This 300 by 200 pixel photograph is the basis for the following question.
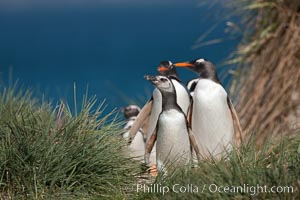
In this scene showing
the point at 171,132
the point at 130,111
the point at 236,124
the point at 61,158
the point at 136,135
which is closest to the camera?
the point at 61,158

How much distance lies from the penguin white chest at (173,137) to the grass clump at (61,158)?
239 millimetres

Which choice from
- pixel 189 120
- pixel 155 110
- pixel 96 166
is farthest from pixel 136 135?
pixel 96 166

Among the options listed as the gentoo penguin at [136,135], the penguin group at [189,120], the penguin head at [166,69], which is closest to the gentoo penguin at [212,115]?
the penguin group at [189,120]

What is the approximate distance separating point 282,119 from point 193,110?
2.57 metres

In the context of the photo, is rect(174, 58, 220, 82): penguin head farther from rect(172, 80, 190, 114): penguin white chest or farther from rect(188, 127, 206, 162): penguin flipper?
rect(188, 127, 206, 162): penguin flipper

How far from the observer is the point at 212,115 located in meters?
5.68

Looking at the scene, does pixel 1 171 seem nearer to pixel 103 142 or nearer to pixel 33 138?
pixel 33 138

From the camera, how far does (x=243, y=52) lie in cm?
842

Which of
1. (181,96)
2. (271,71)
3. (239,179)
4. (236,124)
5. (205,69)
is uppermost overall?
(271,71)

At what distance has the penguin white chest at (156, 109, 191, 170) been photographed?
5285mm

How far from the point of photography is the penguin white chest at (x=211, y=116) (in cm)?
567

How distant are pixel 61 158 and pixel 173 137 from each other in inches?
34.4

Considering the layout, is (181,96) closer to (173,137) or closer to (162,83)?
(162,83)

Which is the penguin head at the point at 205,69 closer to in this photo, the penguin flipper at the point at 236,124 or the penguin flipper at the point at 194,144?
the penguin flipper at the point at 236,124
